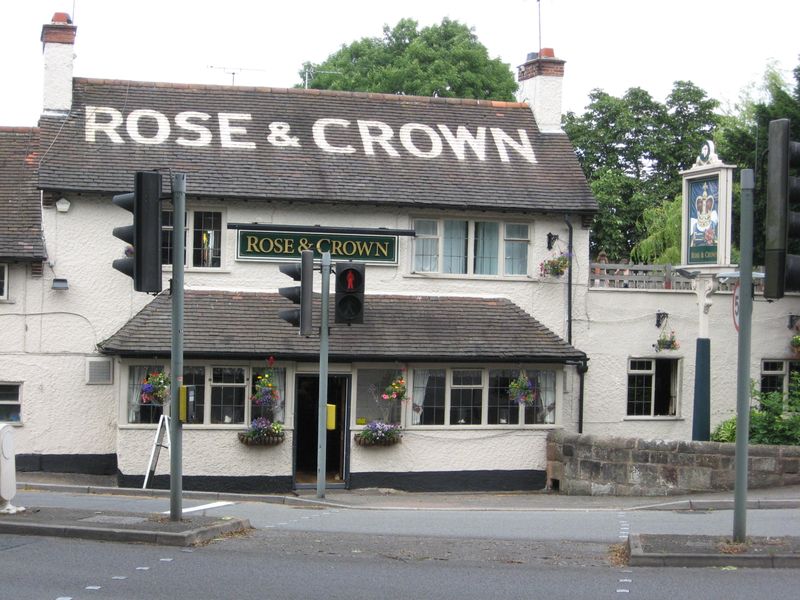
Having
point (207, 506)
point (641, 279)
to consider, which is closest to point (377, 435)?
point (207, 506)

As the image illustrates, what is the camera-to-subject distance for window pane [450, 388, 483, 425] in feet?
77.1

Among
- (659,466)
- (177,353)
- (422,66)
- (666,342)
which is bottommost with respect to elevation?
(659,466)

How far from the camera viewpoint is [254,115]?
25.6 meters

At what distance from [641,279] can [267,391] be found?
881 centimetres

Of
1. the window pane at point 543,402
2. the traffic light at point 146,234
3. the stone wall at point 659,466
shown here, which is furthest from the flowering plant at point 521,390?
the traffic light at point 146,234

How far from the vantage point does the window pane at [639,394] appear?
2555 centimetres

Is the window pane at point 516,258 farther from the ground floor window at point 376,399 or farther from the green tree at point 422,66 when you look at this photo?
the green tree at point 422,66

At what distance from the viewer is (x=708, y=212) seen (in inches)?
847

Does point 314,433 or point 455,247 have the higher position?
point 455,247

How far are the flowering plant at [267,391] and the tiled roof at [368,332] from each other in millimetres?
505

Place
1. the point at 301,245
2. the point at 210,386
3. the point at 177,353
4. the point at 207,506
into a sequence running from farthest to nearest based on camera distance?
the point at 301,245 < the point at 210,386 < the point at 207,506 < the point at 177,353

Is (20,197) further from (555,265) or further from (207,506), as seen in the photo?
(555,265)

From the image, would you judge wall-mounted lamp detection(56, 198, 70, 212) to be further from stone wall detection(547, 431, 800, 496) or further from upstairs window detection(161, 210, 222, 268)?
stone wall detection(547, 431, 800, 496)

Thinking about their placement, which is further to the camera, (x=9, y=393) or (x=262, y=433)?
(x=9, y=393)
